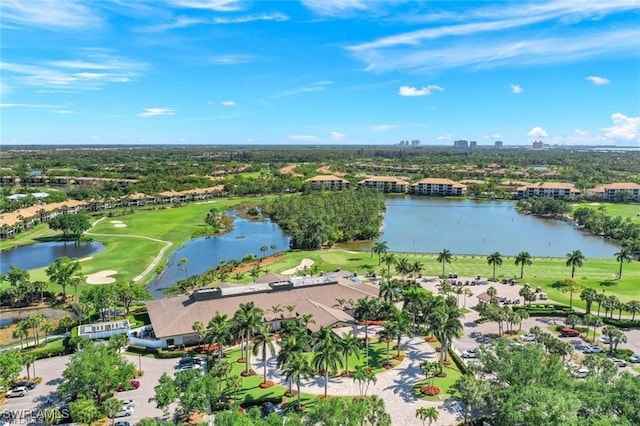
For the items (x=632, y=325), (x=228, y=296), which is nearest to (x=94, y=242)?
(x=228, y=296)

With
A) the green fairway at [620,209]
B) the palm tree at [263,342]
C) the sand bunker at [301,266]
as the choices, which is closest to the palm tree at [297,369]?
the palm tree at [263,342]

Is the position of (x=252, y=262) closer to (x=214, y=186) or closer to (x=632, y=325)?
(x=632, y=325)

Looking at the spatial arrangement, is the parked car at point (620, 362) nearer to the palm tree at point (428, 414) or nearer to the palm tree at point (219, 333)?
the palm tree at point (428, 414)

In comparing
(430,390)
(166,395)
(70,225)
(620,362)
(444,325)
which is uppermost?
(444,325)

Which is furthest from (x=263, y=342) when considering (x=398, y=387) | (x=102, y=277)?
(x=102, y=277)

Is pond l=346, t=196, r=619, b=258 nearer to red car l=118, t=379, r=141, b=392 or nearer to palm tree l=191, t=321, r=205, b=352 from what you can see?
palm tree l=191, t=321, r=205, b=352

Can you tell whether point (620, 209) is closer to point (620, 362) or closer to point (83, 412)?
point (620, 362)
